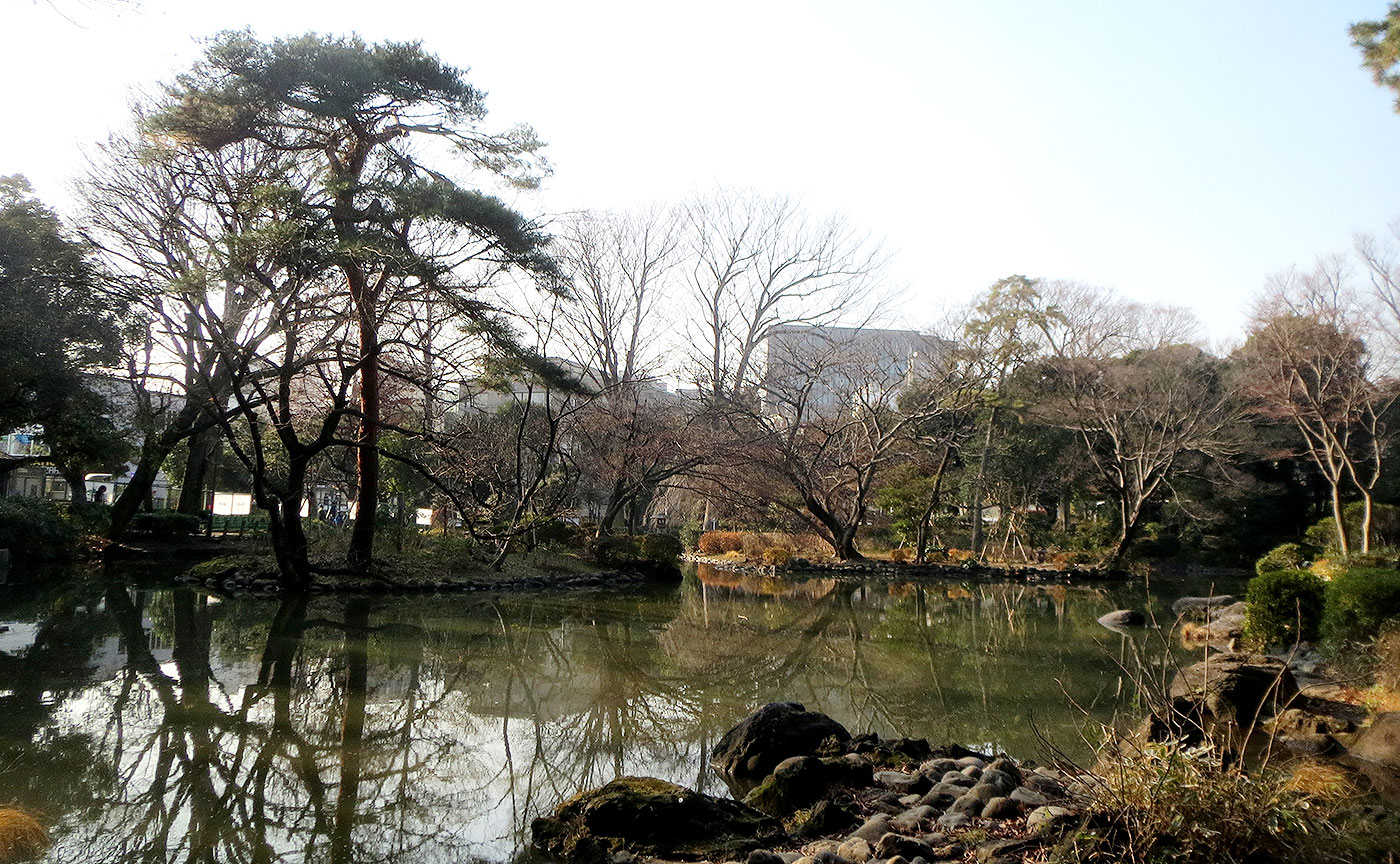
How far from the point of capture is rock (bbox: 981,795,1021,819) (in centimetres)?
409

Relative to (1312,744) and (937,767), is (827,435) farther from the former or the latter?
(937,767)

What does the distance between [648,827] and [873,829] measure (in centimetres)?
99

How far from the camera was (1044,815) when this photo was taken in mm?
3684

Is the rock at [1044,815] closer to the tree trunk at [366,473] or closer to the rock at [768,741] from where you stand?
the rock at [768,741]

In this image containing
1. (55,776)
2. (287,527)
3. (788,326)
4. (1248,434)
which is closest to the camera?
(55,776)

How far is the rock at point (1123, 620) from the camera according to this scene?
12602 millimetres

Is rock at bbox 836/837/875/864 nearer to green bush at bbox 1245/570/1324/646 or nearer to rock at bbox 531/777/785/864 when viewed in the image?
rock at bbox 531/777/785/864

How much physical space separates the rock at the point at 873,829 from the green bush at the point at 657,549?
14621mm

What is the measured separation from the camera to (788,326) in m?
28.2

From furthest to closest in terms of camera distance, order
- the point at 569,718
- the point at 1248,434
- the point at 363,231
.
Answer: the point at 1248,434 → the point at 363,231 → the point at 569,718

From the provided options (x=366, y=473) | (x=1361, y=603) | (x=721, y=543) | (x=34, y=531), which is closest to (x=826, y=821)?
(x=1361, y=603)

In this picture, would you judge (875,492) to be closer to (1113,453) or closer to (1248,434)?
(1113,453)

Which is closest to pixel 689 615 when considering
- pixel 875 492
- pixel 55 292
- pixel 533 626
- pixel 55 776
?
pixel 533 626

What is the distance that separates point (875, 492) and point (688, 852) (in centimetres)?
2094
